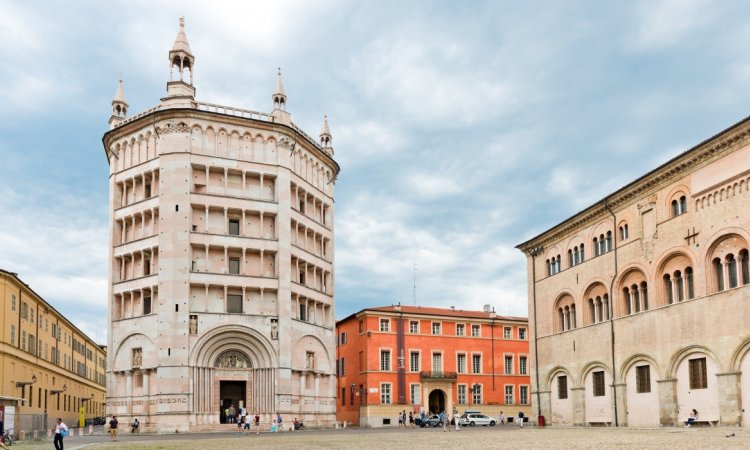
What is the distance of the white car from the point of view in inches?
2797

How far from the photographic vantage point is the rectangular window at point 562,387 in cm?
5528

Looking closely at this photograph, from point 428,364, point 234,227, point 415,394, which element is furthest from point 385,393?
point 234,227

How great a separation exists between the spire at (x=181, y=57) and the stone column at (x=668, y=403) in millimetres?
42264

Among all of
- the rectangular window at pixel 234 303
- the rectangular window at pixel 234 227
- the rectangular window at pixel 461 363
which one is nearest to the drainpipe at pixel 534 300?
the rectangular window at pixel 461 363

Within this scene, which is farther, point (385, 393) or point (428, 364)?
point (428, 364)

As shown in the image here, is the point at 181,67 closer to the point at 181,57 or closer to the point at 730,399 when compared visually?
the point at 181,57

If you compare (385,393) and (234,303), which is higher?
(234,303)

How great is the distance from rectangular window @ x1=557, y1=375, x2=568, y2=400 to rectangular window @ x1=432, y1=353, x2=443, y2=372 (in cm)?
2448

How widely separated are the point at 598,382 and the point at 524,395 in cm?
3310

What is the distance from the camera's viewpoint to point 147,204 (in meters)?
59.5

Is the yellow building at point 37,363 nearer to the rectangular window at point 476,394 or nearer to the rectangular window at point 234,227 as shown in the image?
the rectangular window at point 234,227

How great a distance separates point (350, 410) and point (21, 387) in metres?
32.7

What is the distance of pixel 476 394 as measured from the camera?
80.8 m

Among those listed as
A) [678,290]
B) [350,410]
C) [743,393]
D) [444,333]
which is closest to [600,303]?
[678,290]
